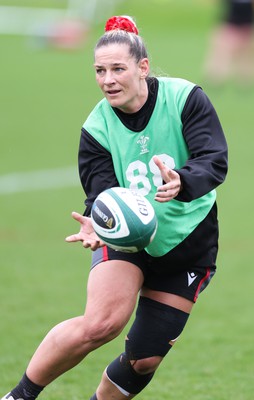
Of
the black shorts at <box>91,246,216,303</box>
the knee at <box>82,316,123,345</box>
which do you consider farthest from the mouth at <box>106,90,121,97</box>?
the knee at <box>82,316,123,345</box>

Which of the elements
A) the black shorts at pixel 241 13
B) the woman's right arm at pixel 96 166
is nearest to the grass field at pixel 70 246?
the woman's right arm at pixel 96 166

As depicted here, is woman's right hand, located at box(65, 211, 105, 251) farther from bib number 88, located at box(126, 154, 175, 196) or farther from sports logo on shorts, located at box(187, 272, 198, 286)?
sports logo on shorts, located at box(187, 272, 198, 286)

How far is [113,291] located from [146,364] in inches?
20.8

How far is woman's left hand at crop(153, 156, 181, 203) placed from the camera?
4785 mm

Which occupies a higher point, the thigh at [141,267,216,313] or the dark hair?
the dark hair

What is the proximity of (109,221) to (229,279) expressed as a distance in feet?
18.4

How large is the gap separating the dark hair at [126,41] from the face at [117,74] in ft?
0.08

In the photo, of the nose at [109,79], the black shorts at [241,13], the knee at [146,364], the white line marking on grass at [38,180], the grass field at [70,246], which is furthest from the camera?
the black shorts at [241,13]

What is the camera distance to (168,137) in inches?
207

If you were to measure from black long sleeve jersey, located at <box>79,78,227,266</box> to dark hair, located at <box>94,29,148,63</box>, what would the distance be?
0.24 metres

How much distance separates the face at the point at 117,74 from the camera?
5105 millimetres

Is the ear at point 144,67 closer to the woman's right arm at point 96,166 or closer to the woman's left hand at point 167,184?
the woman's right arm at point 96,166

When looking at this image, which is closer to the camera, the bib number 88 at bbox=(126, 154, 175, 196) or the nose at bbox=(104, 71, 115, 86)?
the nose at bbox=(104, 71, 115, 86)

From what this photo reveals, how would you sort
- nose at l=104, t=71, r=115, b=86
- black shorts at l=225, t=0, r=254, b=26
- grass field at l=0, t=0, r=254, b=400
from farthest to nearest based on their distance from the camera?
black shorts at l=225, t=0, r=254, b=26 < grass field at l=0, t=0, r=254, b=400 < nose at l=104, t=71, r=115, b=86
